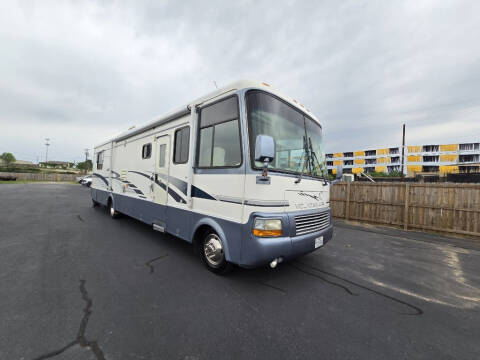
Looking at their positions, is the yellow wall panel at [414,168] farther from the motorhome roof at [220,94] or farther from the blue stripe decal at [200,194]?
the blue stripe decal at [200,194]

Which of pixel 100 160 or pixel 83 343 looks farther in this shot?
pixel 100 160

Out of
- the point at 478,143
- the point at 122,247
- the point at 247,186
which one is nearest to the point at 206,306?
the point at 247,186

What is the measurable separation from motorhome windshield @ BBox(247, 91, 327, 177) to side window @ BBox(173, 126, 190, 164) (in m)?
1.57

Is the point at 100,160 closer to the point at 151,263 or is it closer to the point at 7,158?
the point at 151,263

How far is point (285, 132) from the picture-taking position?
3416 millimetres

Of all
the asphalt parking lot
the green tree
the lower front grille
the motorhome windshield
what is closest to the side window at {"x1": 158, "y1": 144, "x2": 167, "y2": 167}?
the asphalt parking lot

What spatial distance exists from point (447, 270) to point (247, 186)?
446 centimetres

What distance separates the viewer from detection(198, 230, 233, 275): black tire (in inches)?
134

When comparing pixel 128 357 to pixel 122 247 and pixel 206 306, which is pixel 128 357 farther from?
pixel 122 247

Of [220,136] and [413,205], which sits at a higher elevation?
[220,136]

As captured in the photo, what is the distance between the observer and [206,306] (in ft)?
8.83

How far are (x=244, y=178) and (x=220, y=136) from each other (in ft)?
2.92

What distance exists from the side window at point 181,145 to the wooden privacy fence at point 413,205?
7.65m

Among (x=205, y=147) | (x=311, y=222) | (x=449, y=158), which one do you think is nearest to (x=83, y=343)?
(x=205, y=147)
